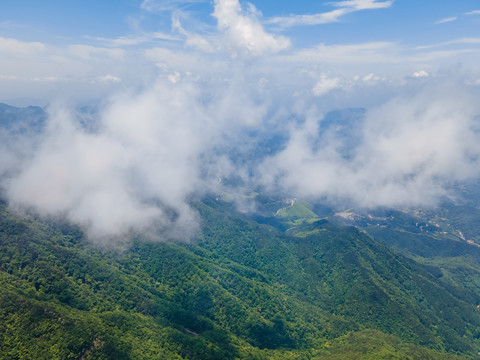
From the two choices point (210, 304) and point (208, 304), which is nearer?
point (208, 304)

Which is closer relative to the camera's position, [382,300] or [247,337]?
[247,337]

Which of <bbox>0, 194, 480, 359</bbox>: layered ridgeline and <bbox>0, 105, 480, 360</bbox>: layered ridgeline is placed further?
<bbox>0, 105, 480, 360</bbox>: layered ridgeline

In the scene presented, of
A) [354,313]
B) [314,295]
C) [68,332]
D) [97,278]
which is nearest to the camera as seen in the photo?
[68,332]

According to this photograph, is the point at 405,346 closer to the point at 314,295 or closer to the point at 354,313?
the point at 354,313

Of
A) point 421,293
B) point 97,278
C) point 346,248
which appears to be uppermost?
point 97,278

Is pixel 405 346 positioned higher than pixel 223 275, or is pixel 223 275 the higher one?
pixel 223 275

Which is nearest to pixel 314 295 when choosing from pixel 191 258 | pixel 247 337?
pixel 247 337

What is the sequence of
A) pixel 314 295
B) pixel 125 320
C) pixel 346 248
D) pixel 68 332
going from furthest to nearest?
pixel 346 248, pixel 314 295, pixel 125 320, pixel 68 332

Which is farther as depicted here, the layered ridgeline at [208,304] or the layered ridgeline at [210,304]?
the layered ridgeline at [208,304]
